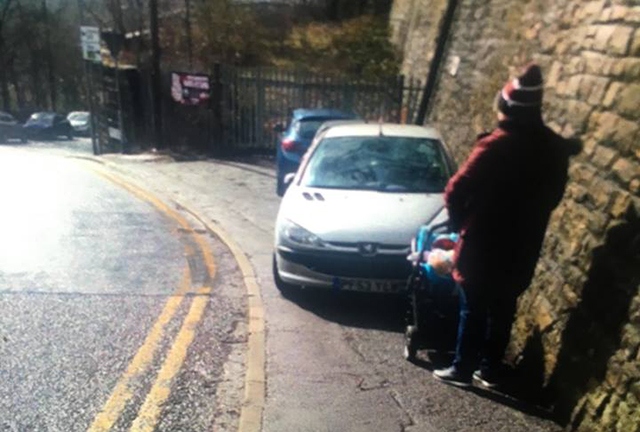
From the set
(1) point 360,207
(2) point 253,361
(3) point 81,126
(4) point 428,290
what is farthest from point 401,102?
(3) point 81,126

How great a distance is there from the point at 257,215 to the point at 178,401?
262 inches

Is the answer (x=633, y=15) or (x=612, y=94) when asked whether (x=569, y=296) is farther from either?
(x=633, y=15)

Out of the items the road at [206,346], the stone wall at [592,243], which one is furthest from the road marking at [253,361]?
the stone wall at [592,243]

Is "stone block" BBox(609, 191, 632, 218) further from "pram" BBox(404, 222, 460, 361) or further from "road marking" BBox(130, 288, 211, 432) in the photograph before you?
"road marking" BBox(130, 288, 211, 432)

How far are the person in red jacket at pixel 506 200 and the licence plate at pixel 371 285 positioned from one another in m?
1.53

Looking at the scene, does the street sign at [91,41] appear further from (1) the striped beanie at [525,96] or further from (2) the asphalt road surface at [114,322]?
(1) the striped beanie at [525,96]

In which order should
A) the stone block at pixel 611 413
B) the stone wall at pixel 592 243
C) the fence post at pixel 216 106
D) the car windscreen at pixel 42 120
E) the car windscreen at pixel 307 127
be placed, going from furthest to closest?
1. the car windscreen at pixel 42 120
2. the fence post at pixel 216 106
3. the car windscreen at pixel 307 127
4. the stone wall at pixel 592 243
5. the stone block at pixel 611 413

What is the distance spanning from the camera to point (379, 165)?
7.30 meters

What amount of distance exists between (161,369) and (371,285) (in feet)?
6.81

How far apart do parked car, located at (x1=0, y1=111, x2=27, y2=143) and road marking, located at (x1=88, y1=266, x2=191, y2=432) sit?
125ft

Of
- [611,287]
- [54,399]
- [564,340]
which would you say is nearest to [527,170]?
[611,287]

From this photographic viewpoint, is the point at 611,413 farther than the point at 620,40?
No

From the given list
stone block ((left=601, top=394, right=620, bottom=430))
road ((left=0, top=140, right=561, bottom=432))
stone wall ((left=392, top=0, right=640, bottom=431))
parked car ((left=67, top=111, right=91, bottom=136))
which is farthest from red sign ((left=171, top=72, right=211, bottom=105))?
parked car ((left=67, top=111, right=91, bottom=136))

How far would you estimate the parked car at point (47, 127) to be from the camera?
4322 cm
